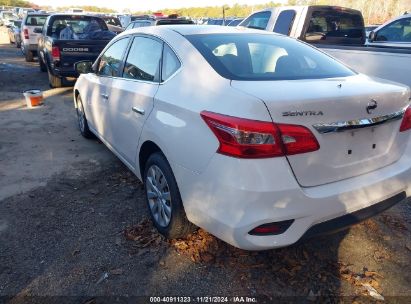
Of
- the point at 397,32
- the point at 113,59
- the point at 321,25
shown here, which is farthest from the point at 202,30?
the point at 397,32

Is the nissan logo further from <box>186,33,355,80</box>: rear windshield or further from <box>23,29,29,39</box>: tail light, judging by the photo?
<box>23,29,29,39</box>: tail light

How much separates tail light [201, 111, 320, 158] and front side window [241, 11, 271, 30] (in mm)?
5862

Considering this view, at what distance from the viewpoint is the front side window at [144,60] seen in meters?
3.25

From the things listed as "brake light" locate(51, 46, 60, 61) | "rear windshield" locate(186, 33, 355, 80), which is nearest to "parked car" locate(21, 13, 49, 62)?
"brake light" locate(51, 46, 60, 61)

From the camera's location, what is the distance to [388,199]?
2.75 m

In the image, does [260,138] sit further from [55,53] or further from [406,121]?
[55,53]

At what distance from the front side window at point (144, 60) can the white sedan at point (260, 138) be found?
24 mm

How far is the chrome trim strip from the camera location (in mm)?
2252

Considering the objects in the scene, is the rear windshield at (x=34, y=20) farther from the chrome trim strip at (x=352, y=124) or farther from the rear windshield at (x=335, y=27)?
the chrome trim strip at (x=352, y=124)

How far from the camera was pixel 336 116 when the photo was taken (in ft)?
7.50

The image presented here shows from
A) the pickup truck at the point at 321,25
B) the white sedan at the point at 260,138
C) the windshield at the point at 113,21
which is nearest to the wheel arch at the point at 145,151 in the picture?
the white sedan at the point at 260,138

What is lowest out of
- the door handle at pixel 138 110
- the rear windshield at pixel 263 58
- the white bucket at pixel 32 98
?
the white bucket at pixel 32 98

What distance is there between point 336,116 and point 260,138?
1.68 feet

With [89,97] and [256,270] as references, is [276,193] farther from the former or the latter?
[89,97]
